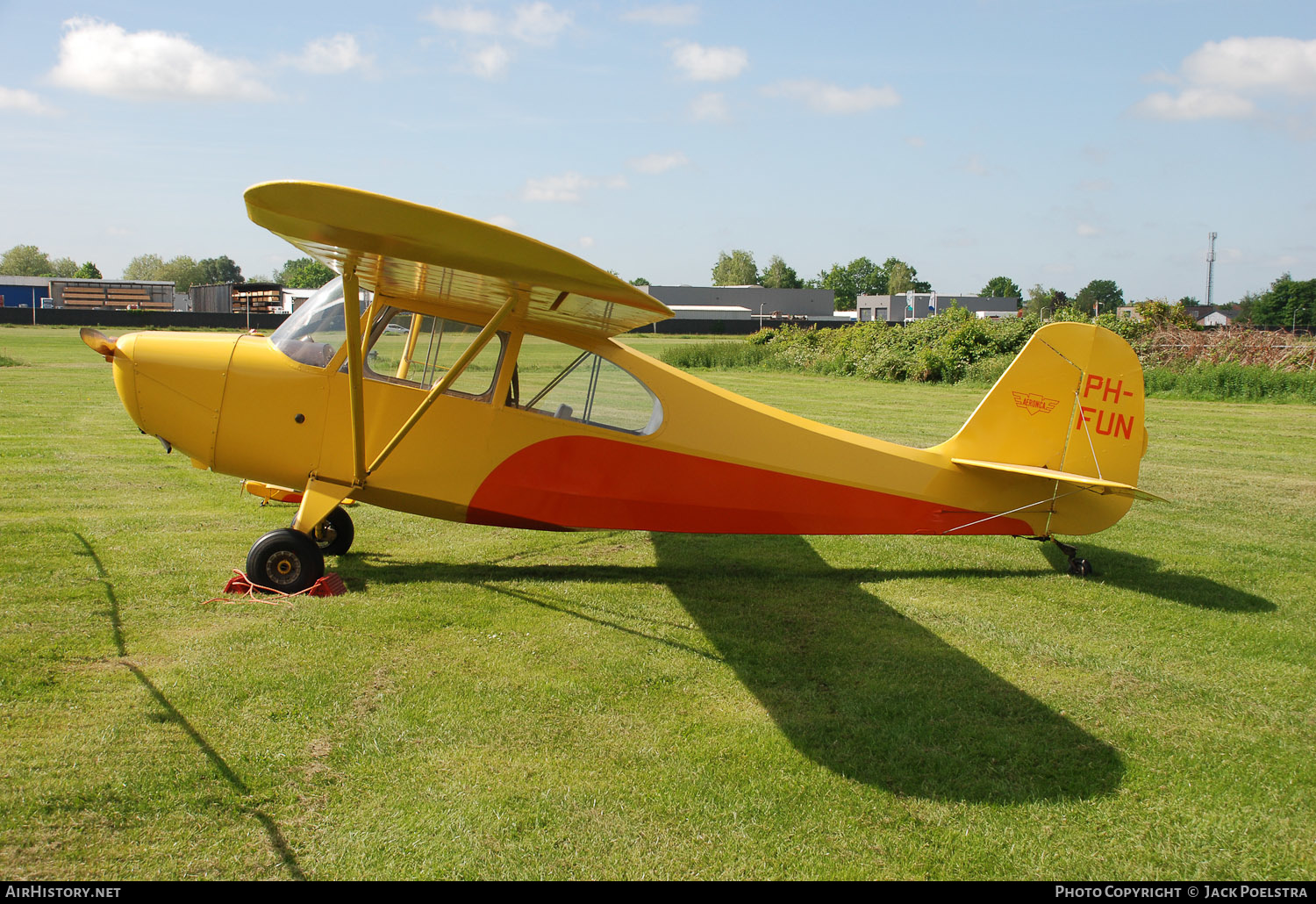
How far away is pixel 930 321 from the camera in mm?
30578

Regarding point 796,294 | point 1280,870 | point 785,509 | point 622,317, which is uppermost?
point 796,294

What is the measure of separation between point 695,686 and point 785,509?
2.38m

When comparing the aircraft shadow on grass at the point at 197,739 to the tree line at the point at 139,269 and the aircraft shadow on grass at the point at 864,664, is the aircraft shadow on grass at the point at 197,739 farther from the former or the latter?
the tree line at the point at 139,269

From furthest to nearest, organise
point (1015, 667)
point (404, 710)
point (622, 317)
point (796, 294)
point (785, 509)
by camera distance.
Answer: point (796, 294) → point (785, 509) → point (622, 317) → point (1015, 667) → point (404, 710)

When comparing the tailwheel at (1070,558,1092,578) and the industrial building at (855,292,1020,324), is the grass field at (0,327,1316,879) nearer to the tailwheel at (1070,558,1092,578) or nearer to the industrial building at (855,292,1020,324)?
the tailwheel at (1070,558,1092,578)

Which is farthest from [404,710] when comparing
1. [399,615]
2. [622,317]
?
[622,317]

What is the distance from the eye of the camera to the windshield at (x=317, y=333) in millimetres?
6344

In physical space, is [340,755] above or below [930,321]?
below

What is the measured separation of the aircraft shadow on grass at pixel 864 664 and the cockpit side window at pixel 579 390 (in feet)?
4.64

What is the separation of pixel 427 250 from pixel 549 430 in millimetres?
2149

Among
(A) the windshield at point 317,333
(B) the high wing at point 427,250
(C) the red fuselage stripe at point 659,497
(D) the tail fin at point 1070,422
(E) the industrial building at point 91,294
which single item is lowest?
(C) the red fuselage stripe at point 659,497

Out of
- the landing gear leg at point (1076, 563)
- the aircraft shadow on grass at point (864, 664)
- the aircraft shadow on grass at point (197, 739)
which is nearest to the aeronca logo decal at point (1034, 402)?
the landing gear leg at point (1076, 563)

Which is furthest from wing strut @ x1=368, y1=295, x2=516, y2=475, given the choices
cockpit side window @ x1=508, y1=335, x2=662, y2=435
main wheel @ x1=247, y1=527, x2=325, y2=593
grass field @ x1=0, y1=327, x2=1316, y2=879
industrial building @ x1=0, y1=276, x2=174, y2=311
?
industrial building @ x1=0, y1=276, x2=174, y2=311
